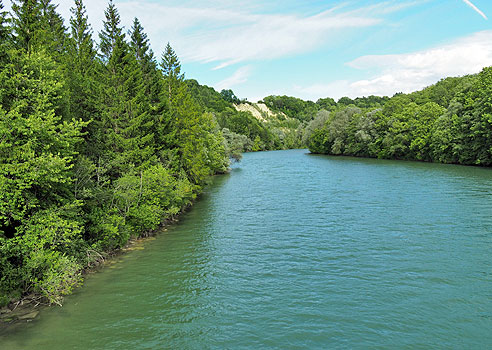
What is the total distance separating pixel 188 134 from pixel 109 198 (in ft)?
57.1

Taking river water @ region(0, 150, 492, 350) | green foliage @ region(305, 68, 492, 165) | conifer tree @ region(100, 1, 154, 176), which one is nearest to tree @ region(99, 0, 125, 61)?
conifer tree @ region(100, 1, 154, 176)

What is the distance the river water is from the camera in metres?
13.3

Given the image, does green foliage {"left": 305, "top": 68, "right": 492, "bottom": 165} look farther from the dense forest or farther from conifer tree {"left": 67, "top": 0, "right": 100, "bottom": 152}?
conifer tree {"left": 67, "top": 0, "right": 100, "bottom": 152}

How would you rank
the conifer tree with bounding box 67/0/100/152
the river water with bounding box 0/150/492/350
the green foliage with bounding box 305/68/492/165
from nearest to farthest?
1. the river water with bounding box 0/150/492/350
2. the conifer tree with bounding box 67/0/100/152
3. the green foliage with bounding box 305/68/492/165

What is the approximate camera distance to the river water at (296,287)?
13.3 meters

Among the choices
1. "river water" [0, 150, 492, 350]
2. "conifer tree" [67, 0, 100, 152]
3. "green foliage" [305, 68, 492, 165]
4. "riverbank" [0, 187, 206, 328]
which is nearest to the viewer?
"river water" [0, 150, 492, 350]

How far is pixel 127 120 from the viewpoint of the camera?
27453 mm

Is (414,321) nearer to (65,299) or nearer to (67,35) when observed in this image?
(65,299)

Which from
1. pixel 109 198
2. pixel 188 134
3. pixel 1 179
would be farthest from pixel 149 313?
pixel 188 134

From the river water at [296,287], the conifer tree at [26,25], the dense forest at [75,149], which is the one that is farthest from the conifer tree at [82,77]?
the river water at [296,287]

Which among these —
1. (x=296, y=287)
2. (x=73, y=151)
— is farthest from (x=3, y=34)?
(x=296, y=287)

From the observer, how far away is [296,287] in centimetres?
1728

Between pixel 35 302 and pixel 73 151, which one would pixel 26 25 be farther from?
pixel 35 302

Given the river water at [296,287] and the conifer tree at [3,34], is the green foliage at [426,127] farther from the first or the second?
the conifer tree at [3,34]
